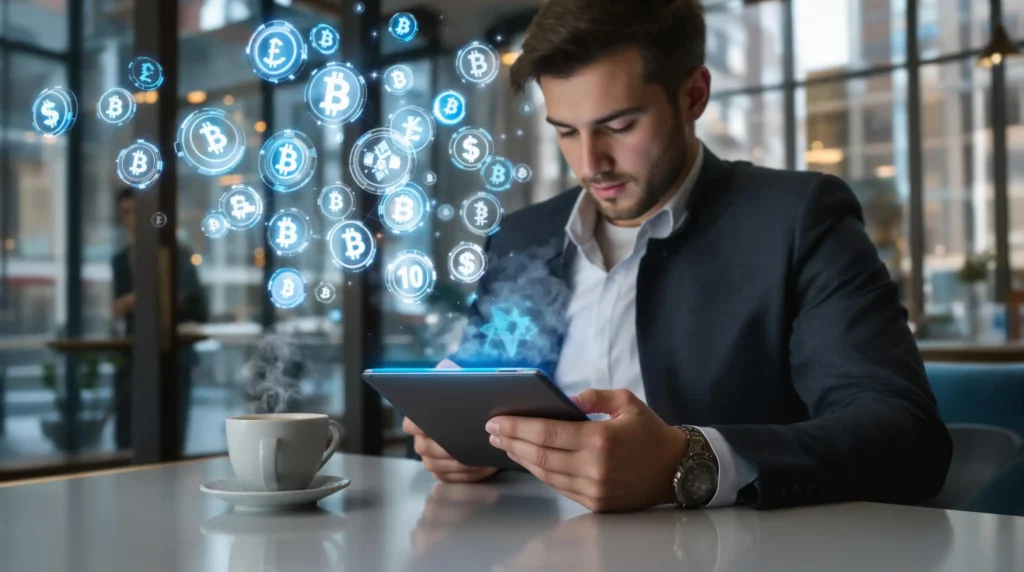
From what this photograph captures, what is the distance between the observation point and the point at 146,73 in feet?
5.51

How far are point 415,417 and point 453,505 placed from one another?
128mm

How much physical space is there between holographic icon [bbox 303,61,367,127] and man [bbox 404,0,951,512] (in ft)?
1.38

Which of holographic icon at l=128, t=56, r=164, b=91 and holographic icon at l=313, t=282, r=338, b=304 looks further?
holographic icon at l=128, t=56, r=164, b=91

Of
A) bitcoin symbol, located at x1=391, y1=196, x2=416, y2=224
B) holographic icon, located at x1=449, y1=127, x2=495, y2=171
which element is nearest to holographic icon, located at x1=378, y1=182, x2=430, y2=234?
bitcoin symbol, located at x1=391, y1=196, x2=416, y2=224

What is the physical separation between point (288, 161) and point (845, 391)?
1.07m

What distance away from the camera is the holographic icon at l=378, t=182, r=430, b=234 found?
1.81m

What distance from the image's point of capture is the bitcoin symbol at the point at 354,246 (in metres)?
2.01

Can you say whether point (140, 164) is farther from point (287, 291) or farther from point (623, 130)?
point (623, 130)

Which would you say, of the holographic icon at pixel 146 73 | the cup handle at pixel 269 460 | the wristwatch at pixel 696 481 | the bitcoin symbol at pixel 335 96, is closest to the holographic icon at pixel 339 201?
the bitcoin symbol at pixel 335 96

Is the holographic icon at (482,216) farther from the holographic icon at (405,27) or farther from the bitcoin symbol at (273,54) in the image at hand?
the bitcoin symbol at (273,54)

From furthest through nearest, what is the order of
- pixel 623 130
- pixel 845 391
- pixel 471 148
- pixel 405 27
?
pixel 471 148 → pixel 405 27 → pixel 623 130 → pixel 845 391

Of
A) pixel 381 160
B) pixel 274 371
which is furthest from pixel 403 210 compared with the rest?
pixel 274 371

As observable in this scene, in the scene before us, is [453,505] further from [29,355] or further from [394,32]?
[29,355]

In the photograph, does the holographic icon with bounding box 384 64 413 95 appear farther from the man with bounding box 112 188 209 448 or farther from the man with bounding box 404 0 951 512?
the man with bounding box 112 188 209 448
